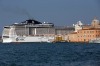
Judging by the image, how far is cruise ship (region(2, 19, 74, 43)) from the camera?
448 feet

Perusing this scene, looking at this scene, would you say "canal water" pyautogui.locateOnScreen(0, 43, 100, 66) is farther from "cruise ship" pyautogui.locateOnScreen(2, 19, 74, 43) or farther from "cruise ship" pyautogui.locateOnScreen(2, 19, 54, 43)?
"cruise ship" pyautogui.locateOnScreen(2, 19, 74, 43)

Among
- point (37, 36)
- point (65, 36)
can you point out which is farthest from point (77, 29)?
point (37, 36)

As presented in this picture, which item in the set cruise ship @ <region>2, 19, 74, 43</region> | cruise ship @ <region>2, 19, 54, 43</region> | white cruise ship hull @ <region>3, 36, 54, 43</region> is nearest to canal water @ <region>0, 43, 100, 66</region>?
white cruise ship hull @ <region>3, 36, 54, 43</region>

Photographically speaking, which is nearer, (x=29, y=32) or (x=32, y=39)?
(x=32, y=39)

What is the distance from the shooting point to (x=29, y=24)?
Result: 14838cm

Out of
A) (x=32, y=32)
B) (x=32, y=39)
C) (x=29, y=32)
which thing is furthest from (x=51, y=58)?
(x=32, y=32)

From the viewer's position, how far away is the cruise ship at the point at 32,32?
448ft

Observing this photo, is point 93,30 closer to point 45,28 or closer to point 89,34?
point 89,34

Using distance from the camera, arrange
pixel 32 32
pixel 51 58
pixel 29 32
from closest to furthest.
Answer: pixel 51 58
pixel 29 32
pixel 32 32

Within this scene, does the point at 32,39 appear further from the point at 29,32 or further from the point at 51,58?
the point at 51,58

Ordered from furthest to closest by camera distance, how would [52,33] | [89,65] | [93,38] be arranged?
[52,33] → [93,38] → [89,65]

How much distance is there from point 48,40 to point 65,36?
8351 mm

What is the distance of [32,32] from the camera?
145 metres

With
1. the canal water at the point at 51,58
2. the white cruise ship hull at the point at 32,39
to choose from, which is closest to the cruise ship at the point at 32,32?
the white cruise ship hull at the point at 32,39
